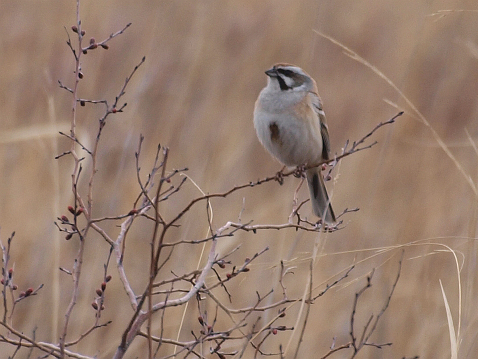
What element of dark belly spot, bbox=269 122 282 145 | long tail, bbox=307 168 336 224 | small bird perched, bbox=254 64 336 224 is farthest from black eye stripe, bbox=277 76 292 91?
long tail, bbox=307 168 336 224

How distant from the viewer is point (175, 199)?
5176 millimetres

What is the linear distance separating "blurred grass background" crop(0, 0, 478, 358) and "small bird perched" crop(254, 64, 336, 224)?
20 centimetres

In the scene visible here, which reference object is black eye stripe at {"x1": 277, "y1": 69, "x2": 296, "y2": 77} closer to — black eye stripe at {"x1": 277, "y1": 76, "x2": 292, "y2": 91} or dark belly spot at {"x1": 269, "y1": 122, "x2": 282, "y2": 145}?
black eye stripe at {"x1": 277, "y1": 76, "x2": 292, "y2": 91}

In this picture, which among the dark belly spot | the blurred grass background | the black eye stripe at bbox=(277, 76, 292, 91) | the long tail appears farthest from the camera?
the long tail

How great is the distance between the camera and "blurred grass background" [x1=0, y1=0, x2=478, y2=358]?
3508 mm

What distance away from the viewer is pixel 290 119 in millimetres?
4008

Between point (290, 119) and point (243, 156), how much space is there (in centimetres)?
142

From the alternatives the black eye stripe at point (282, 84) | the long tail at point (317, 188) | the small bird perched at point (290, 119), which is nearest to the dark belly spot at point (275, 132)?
the small bird perched at point (290, 119)

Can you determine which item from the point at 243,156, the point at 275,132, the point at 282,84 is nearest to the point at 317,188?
the point at 275,132

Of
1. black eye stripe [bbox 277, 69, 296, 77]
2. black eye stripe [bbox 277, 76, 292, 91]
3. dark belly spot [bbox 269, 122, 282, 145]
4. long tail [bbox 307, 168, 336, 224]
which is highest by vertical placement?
black eye stripe [bbox 277, 69, 296, 77]

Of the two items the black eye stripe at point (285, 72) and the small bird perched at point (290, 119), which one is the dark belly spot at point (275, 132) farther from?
the black eye stripe at point (285, 72)

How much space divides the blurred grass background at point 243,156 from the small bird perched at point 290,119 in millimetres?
205

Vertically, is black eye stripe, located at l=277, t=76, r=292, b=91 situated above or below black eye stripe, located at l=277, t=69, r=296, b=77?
below

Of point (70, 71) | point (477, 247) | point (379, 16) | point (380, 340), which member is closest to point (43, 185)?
point (70, 71)
